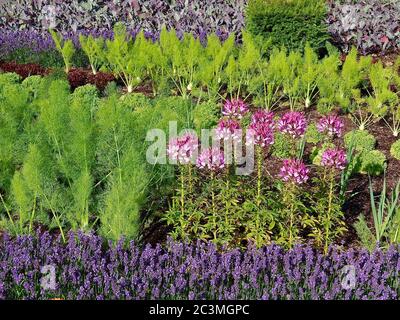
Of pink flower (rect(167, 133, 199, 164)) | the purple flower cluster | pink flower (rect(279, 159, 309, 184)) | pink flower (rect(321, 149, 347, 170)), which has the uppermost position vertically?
pink flower (rect(167, 133, 199, 164))

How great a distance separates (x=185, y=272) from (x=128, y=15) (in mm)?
8515

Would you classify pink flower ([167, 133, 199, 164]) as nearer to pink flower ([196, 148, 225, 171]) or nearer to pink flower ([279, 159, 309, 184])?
pink flower ([196, 148, 225, 171])

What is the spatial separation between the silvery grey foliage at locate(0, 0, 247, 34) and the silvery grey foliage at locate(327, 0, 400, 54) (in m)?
1.46

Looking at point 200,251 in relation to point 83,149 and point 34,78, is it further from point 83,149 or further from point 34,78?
point 34,78

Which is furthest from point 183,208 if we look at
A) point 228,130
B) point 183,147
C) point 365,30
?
point 365,30

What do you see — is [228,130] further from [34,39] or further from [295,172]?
[34,39]

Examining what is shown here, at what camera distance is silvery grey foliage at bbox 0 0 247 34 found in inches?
438

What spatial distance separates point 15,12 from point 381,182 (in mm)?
8096

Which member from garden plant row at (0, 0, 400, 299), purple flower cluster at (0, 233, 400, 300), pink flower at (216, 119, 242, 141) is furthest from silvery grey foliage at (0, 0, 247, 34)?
purple flower cluster at (0, 233, 400, 300)

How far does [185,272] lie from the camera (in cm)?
413

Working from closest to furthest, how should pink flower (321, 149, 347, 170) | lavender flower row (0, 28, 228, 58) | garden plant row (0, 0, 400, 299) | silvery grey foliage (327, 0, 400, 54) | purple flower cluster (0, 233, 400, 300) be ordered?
purple flower cluster (0, 233, 400, 300) < garden plant row (0, 0, 400, 299) < pink flower (321, 149, 347, 170) < lavender flower row (0, 28, 228, 58) < silvery grey foliage (327, 0, 400, 54)

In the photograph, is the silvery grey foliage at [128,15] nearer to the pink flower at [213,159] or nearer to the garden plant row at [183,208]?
the garden plant row at [183,208]

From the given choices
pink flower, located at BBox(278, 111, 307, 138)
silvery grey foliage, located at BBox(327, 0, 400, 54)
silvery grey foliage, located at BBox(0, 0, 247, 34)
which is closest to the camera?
pink flower, located at BBox(278, 111, 307, 138)
